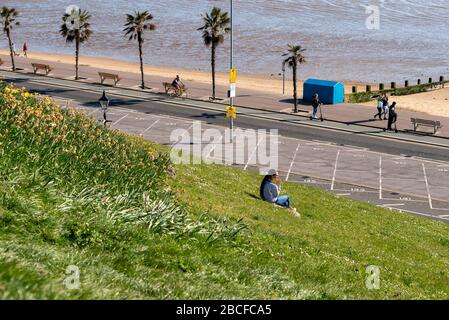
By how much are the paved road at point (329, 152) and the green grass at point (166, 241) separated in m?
8.51

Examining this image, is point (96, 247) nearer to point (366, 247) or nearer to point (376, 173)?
point (366, 247)

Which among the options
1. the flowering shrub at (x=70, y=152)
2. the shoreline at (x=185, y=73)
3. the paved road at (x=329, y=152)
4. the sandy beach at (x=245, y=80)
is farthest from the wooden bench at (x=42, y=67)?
the flowering shrub at (x=70, y=152)

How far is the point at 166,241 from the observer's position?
519 inches

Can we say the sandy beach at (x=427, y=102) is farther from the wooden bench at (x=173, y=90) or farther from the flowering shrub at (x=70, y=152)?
the flowering shrub at (x=70, y=152)

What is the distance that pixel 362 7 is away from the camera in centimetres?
10512

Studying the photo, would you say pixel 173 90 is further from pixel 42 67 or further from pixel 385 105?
pixel 385 105

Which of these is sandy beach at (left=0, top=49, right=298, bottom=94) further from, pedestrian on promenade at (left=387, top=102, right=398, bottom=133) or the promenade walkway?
pedestrian on promenade at (left=387, top=102, right=398, bottom=133)

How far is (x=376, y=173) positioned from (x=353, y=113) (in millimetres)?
12944

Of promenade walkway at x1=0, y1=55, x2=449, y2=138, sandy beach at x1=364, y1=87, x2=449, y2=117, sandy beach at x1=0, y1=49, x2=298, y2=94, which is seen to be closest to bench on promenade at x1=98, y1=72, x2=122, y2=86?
promenade walkway at x1=0, y1=55, x2=449, y2=138

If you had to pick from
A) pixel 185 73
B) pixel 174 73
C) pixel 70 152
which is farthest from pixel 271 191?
pixel 185 73

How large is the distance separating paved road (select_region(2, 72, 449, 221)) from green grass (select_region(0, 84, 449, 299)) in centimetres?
851

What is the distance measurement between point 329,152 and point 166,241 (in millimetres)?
23267

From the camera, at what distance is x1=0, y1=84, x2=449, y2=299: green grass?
10.4 metres
